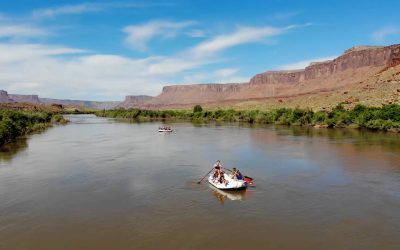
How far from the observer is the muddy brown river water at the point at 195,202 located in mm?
16344

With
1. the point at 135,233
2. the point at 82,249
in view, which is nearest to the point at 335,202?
the point at 135,233

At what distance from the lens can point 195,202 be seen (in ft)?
70.5

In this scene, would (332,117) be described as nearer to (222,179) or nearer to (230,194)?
(222,179)

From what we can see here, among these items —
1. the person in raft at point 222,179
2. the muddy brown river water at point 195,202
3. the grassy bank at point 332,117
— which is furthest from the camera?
the grassy bank at point 332,117

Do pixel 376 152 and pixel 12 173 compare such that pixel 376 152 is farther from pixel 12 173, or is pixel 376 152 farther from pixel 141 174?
pixel 12 173

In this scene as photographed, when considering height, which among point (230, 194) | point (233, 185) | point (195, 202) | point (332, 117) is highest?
point (332, 117)

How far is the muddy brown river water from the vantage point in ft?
53.6

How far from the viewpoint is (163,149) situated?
43000mm

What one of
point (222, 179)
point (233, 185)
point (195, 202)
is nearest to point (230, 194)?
point (233, 185)

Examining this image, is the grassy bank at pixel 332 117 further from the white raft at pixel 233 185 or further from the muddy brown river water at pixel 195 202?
the white raft at pixel 233 185

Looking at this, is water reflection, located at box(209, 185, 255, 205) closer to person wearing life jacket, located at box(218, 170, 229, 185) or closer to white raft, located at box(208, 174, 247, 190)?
white raft, located at box(208, 174, 247, 190)

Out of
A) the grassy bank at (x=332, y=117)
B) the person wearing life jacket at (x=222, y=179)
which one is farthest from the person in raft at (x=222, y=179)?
the grassy bank at (x=332, y=117)

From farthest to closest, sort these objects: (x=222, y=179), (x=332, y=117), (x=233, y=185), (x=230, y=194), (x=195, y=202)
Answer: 1. (x=332, y=117)
2. (x=222, y=179)
3. (x=233, y=185)
4. (x=230, y=194)
5. (x=195, y=202)

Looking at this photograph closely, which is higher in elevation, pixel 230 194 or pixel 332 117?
pixel 332 117
